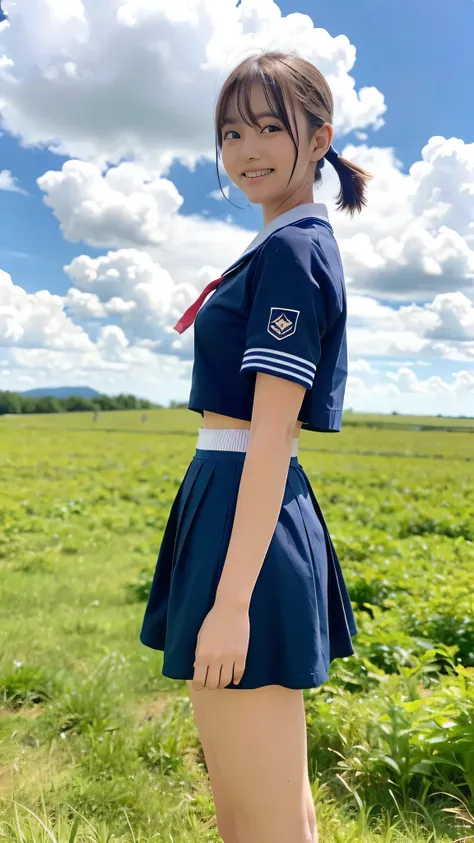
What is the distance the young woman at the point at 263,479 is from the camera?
4.00 ft

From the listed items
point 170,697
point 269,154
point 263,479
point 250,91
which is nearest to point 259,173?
point 269,154

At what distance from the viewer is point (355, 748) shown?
8.51ft

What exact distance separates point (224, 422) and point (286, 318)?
0.92 feet

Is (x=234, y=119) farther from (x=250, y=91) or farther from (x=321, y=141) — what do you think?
(x=321, y=141)

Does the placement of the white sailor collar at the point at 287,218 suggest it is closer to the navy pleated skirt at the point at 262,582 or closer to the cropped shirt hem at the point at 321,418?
the cropped shirt hem at the point at 321,418

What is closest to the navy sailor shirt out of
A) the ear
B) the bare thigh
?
the ear

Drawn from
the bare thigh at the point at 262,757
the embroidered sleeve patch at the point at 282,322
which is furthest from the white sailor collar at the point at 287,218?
the bare thigh at the point at 262,757

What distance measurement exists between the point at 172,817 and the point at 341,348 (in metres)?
1.83

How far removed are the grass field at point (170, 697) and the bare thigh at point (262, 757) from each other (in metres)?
0.74

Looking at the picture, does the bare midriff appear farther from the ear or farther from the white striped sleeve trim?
the ear

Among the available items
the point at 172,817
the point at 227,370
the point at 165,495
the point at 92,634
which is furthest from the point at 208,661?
the point at 165,495

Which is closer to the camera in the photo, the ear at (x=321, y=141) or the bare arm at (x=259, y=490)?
the bare arm at (x=259, y=490)

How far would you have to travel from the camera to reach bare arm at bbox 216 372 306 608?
47.5 inches

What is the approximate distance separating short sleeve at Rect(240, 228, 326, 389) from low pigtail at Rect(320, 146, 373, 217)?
1.51ft
